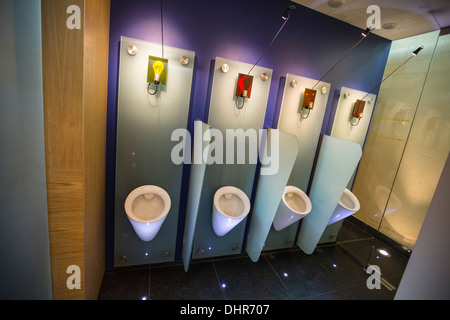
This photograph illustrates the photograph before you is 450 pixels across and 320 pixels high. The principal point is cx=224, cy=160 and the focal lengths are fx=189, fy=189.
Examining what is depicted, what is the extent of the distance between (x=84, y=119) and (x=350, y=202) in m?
3.08

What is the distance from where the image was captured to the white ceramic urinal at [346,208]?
7.76 feet

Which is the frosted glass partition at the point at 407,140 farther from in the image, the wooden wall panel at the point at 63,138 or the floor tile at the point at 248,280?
the wooden wall panel at the point at 63,138

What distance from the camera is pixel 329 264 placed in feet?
8.71

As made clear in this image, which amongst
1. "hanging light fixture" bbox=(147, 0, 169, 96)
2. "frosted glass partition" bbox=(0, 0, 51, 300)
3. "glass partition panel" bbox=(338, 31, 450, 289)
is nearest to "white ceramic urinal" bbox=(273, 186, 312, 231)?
"glass partition panel" bbox=(338, 31, 450, 289)

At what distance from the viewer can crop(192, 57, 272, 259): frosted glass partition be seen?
2062 millimetres

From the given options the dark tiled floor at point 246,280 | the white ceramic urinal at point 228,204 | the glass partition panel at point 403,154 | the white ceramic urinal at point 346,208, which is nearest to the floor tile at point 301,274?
the dark tiled floor at point 246,280

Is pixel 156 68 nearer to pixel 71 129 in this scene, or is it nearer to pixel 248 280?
pixel 71 129

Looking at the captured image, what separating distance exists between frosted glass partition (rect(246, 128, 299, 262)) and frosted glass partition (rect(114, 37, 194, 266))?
100 centimetres

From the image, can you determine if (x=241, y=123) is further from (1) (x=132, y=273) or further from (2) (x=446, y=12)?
(2) (x=446, y=12)

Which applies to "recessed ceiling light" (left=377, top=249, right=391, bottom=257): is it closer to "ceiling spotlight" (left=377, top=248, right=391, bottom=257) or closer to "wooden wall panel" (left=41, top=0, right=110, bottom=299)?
"ceiling spotlight" (left=377, top=248, right=391, bottom=257)

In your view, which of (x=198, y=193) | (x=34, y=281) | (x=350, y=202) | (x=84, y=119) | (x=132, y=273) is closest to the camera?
(x=34, y=281)

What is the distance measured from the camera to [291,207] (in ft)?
7.93

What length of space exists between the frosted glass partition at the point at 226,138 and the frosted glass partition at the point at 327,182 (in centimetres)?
97

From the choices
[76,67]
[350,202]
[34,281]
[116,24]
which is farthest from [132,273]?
[350,202]
